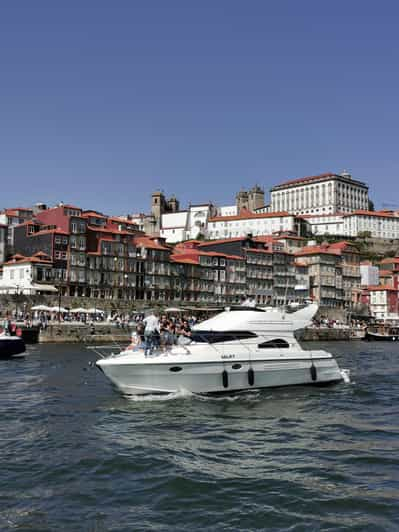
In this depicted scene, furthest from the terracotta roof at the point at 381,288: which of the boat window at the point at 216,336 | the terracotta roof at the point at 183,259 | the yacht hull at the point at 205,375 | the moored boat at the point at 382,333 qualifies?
the boat window at the point at 216,336

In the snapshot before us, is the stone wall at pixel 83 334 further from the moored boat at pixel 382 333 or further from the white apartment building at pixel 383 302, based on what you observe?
the white apartment building at pixel 383 302

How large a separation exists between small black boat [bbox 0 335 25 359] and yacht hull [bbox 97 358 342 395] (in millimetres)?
19873

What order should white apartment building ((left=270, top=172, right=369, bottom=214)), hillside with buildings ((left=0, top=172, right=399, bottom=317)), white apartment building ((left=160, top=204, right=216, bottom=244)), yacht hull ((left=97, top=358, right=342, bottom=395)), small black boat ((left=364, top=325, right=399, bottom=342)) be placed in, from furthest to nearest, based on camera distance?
white apartment building ((left=270, top=172, right=369, bottom=214)), white apartment building ((left=160, top=204, right=216, bottom=244)), small black boat ((left=364, top=325, right=399, bottom=342)), hillside with buildings ((left=0, top=172, right=399, bottom=317)), yacht hull ((left=97, top=358, right=342, bottom=395))

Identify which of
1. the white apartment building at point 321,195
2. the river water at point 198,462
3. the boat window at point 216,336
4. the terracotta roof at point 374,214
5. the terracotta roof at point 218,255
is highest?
the white apartment building at point 321,195

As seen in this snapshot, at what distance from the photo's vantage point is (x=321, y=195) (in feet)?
575

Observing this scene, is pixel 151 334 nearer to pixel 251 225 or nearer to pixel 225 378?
pixel 225 378

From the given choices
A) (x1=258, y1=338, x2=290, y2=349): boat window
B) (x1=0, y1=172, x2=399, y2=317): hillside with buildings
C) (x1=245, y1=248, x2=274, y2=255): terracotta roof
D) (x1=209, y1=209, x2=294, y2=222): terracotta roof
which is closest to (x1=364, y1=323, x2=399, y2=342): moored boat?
(x1=0, y1=172, x2=399, y2=317): hillside with buildings

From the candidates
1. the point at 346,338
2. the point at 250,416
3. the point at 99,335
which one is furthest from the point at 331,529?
the point at 346,338

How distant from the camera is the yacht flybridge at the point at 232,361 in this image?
21172 mm

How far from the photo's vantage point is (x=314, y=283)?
397ft

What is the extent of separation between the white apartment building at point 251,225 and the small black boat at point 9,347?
115265 millimetres

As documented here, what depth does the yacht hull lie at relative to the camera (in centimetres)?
2109

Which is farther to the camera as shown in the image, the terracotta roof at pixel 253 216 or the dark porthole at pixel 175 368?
the terracotta roof at pixel 253 216

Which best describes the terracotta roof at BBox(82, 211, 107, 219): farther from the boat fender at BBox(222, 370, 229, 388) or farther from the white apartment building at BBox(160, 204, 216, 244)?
the boat fender at BBox(222, 370, 229, 388)
